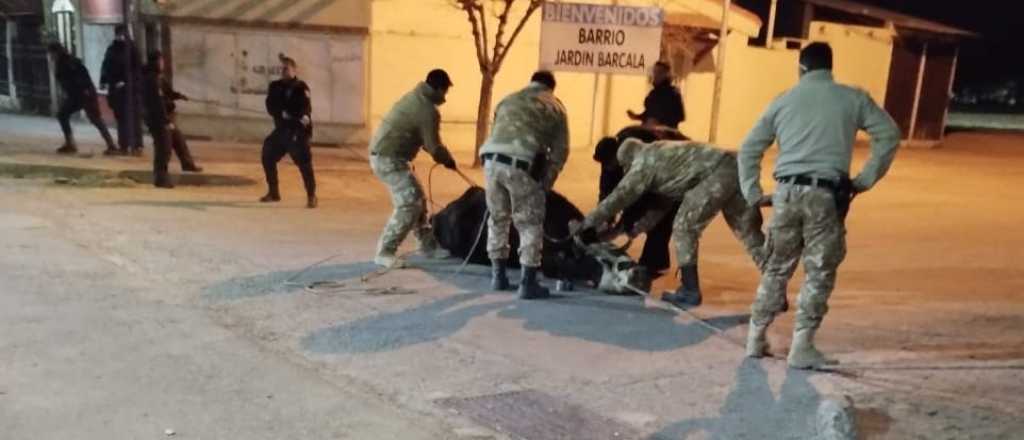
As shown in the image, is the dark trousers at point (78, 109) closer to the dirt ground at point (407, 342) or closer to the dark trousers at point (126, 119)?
the dark trousers at point (126, 119)

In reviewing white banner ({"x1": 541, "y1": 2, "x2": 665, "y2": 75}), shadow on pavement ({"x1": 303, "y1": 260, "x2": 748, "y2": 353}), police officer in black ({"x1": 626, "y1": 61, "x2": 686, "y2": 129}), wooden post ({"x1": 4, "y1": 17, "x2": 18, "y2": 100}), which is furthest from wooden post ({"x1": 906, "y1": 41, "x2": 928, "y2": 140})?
A: wooden post ({"x1": 4, "y1": 17, "x2": 18, "y2": 100})

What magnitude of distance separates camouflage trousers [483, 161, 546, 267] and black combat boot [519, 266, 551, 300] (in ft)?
0.18

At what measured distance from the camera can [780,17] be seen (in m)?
22.6

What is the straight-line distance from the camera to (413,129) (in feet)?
23.3

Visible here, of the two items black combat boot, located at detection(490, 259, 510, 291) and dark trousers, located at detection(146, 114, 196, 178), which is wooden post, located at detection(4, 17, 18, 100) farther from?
black combat boot, located at detection(490, 259, 510, 291)

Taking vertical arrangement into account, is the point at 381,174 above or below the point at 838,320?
above

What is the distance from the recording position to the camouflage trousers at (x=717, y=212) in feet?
20.5

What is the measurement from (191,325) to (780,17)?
20016 mm

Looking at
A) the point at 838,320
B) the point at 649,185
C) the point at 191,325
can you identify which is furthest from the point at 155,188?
the point at 838,320

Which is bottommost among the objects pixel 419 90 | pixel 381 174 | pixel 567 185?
pixel 567 185

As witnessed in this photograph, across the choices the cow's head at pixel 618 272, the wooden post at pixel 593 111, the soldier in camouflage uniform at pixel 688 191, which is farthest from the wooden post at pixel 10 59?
the soldier in camouflage uniform at pixel 688 191

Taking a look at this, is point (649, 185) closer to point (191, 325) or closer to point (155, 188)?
point (191, 325)

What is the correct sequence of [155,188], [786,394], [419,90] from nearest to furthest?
[786,394]
[419,90]
[155,188]

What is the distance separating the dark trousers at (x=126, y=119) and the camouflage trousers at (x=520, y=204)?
7.95 metres
